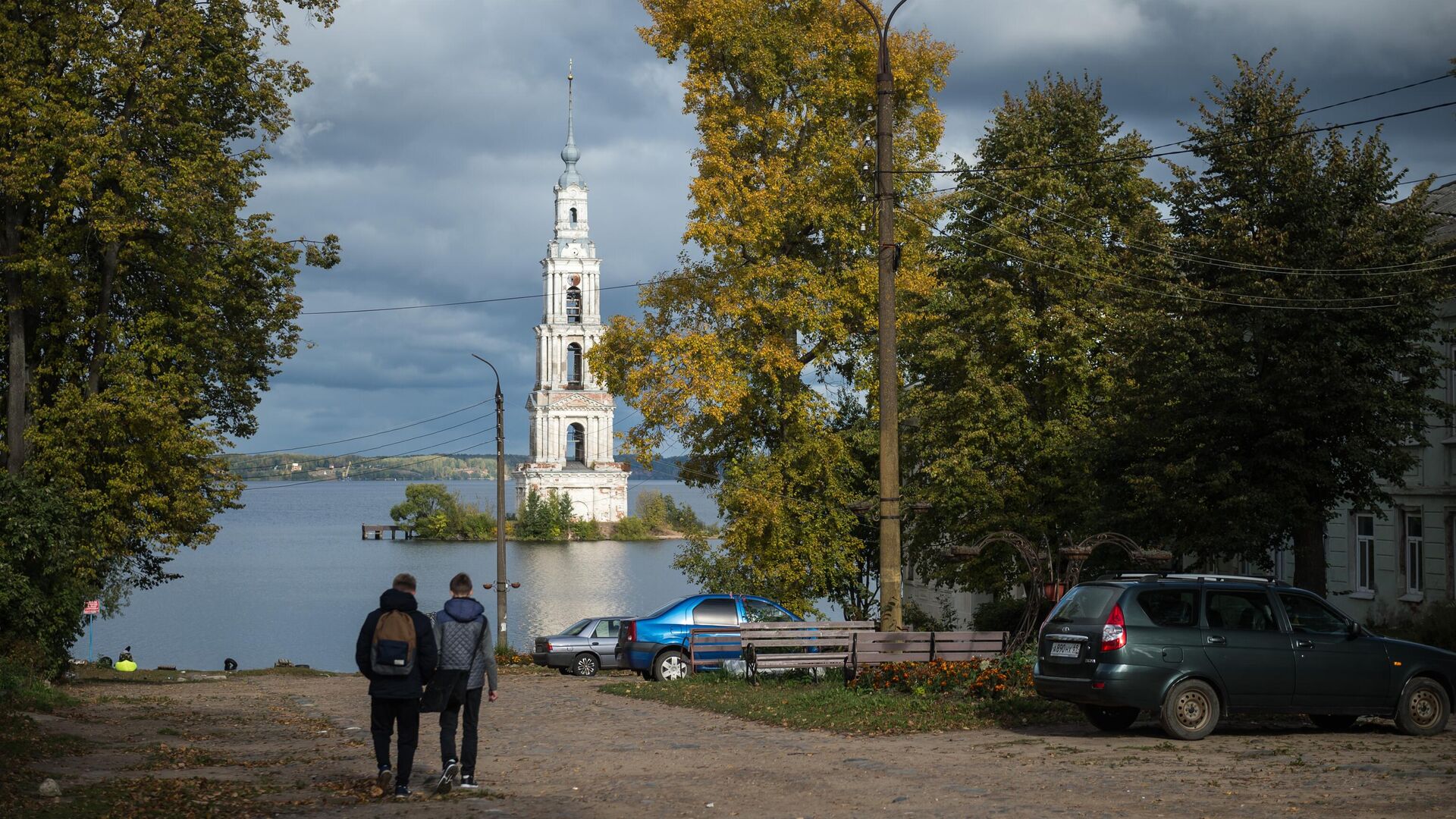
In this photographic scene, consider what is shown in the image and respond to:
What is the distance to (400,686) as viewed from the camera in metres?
11.2

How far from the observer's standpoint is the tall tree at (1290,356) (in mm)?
27422

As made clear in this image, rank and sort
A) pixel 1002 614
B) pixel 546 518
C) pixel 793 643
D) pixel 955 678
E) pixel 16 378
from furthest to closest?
pixel 546 518
pixel 1002 614
pixel 16 378
pixel 793 643
pixel 955 678

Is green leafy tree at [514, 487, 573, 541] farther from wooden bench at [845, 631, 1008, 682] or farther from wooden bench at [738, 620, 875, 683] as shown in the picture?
wooden bench at [845, 631, 1008, 682]

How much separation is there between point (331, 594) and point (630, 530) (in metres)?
65.1

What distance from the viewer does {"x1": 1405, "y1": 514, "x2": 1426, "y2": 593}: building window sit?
1252 inches

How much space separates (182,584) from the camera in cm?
10325

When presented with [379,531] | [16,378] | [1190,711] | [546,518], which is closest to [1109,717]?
[1190,711]

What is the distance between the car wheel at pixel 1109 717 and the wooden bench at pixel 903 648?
13.1ft

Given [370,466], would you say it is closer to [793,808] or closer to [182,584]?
[182,584]

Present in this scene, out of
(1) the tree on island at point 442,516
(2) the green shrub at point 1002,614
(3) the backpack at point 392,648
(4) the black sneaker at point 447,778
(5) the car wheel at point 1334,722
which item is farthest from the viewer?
(1) the tree on island at point 442,516

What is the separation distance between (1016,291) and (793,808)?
94.2 ft

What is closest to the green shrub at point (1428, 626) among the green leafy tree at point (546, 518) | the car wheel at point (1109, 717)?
the car wheel at point (1109, 717)

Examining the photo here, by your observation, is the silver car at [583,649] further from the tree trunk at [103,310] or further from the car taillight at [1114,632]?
the car taillight at [1114,632]

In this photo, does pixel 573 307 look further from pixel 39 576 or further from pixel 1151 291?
pixel 39 576
